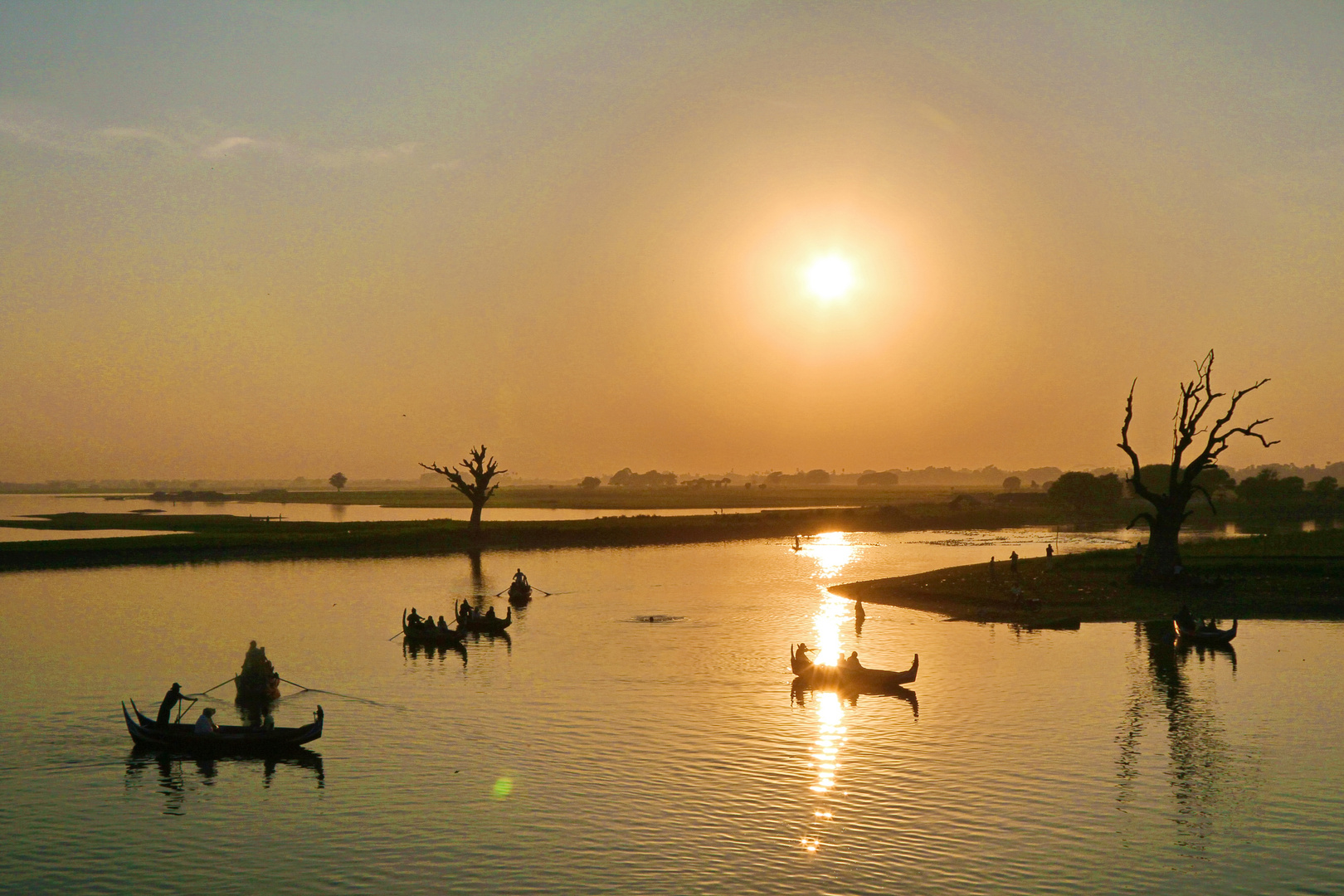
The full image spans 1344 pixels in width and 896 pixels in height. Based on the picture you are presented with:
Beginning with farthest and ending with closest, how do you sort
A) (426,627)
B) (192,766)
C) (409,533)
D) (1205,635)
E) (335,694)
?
(409,533) → (426,627) → (1205,635) → (335,694) → (192,766)

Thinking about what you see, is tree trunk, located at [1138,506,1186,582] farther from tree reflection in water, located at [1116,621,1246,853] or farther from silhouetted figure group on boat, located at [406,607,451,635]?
silhouetted figure group on boat, located at [406,607,451,635]

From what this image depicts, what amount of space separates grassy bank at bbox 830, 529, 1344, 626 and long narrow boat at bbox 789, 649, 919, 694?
57.6 ft

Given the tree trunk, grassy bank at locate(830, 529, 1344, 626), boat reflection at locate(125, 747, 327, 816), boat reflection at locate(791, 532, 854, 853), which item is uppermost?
the tree trunk

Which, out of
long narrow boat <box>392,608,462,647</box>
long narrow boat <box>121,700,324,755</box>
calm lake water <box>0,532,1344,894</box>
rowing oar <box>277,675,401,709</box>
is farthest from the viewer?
long narrow boat <box>392,608,462,647</box>

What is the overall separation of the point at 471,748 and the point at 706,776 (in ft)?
25.3

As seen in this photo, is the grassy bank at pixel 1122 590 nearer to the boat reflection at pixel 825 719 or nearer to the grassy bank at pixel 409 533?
the boat reflection at pixel 825 719

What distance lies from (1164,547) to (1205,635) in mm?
14075

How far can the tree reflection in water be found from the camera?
2467 cm

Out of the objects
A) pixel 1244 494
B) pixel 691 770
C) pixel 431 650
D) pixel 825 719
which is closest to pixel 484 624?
pixel 431 650

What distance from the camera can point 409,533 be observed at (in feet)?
359

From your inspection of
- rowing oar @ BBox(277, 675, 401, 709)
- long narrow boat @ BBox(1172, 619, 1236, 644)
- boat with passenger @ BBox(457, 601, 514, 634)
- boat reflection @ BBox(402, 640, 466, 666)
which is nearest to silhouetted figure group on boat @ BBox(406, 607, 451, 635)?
boat reflection @ BBox(402, 640, 466, 666)

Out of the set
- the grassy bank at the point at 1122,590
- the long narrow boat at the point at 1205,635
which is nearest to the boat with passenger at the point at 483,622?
the grassy bank at the point at 1122,590

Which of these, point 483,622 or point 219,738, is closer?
point 219,738

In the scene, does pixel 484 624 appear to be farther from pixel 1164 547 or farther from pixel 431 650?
pixel 1164 547
